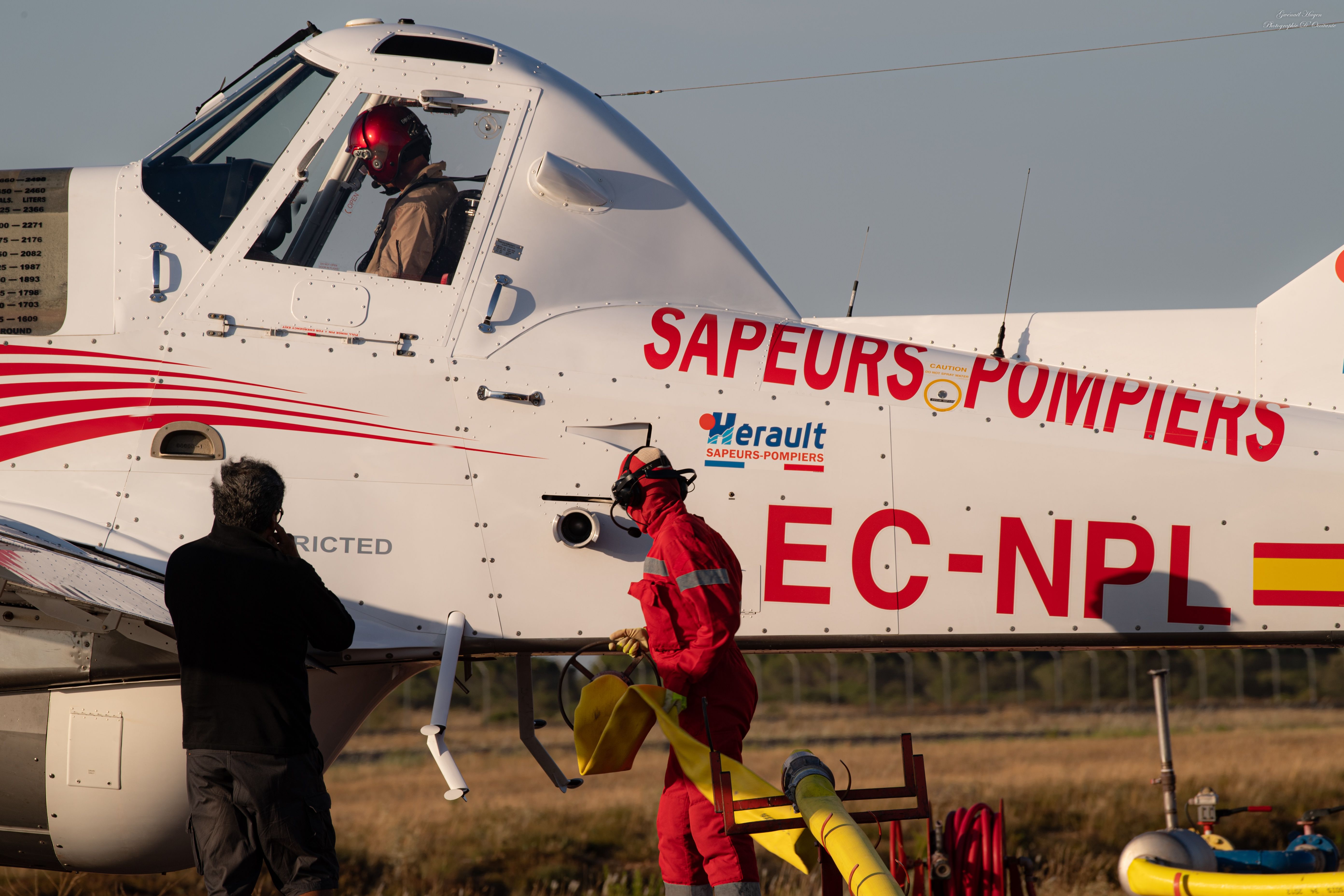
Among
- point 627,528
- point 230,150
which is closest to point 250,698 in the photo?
point 627,528

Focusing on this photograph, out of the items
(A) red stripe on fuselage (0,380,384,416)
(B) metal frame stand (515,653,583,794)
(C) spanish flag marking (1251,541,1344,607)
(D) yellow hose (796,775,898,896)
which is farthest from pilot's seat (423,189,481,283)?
(C) spanish flag marking (1251,541,1344,607)

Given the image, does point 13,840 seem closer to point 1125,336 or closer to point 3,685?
point 3,685

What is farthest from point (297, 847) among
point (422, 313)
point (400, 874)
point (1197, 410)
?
point (400, 874)

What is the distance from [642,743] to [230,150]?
3.73 metres

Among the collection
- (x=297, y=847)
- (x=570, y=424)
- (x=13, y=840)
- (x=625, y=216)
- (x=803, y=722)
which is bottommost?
(x=803, y=722)

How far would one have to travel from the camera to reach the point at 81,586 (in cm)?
468

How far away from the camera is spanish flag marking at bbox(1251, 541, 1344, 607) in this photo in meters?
5.58

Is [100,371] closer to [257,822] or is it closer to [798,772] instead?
[257,822]

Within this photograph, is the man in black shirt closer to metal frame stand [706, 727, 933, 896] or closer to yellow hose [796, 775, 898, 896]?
metal frame stand [706, 727, 933, 896]

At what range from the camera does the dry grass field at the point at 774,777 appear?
1275 centimetres

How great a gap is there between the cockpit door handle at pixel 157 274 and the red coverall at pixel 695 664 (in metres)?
2.54

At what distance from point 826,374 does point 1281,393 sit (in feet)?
7.84

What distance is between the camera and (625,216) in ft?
20.2

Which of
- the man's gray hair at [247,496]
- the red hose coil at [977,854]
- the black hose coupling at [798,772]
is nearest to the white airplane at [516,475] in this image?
the red hose coil at [977,854]
